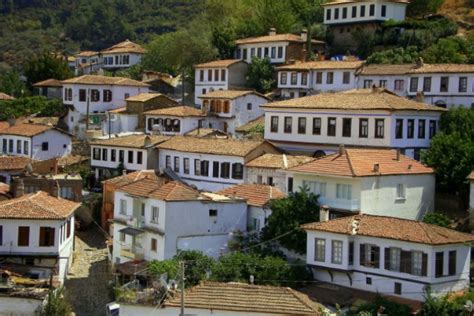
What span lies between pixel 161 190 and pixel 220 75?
90.2 feet

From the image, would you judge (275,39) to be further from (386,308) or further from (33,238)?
(386,308)

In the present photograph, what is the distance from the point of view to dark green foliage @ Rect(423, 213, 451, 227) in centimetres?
4094

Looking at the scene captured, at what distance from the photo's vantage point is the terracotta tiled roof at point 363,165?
4172 centimetres

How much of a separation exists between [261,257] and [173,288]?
5.10m

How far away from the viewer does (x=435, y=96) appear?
55094 millimetres

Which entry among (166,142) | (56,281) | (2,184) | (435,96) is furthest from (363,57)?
(56,281)

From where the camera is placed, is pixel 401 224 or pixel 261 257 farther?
pixel 261 257

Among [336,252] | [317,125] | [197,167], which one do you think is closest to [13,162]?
[197,167]

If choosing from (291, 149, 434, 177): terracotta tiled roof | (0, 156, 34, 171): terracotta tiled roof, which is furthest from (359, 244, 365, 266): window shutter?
(0, 156, 34, 171): terracotta tiled roof

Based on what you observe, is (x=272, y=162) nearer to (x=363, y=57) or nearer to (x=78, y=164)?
(x=78, y=164)

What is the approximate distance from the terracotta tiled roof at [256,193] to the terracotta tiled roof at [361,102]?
691 centimetres

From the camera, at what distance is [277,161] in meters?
48.6

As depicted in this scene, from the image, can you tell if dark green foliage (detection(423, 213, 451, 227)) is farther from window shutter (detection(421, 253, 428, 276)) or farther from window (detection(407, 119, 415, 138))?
window (detection(407, 119, 415, 138))

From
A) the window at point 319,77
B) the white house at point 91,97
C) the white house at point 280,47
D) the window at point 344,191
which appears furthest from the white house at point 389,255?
the white house at point 91,97
